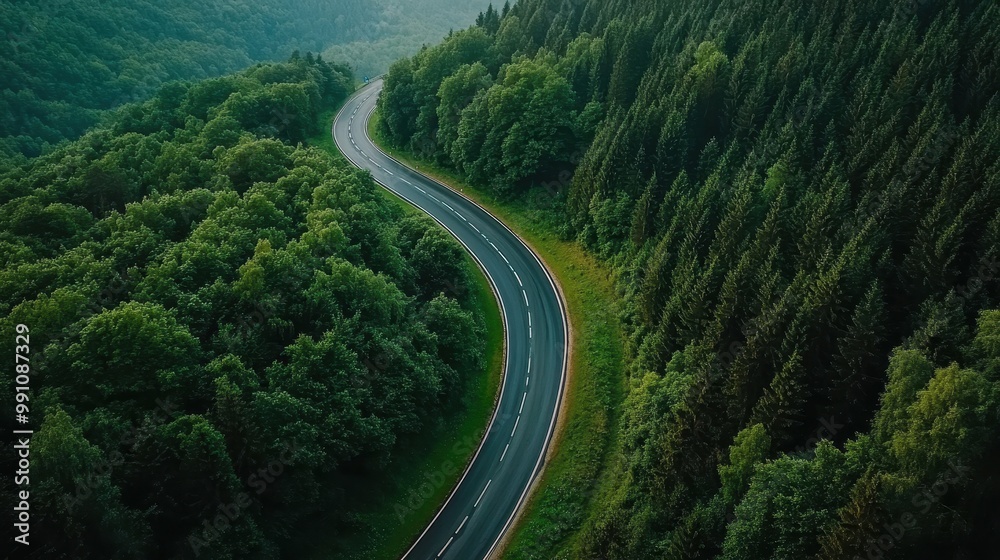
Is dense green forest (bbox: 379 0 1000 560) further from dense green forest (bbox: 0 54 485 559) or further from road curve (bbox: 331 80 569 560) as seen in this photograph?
dense green forest (bbox: 0 54 485 559)

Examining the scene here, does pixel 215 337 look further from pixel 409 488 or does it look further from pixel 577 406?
pixel 577 406

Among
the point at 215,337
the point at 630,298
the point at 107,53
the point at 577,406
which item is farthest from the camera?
the point at 107,53

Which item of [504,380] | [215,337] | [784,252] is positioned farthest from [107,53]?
[784,252]

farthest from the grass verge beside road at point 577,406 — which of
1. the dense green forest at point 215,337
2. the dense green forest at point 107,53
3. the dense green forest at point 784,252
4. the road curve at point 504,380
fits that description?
the dense green forest at point 107,53

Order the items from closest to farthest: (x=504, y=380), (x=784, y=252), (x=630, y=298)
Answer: (x=784, y=252), (x=504, y=380), (x=630, y=298)

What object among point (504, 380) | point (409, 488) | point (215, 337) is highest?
point (504, 380)

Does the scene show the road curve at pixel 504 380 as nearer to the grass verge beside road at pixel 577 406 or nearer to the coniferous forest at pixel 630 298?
the grass verge beside road at pixel 577 406
